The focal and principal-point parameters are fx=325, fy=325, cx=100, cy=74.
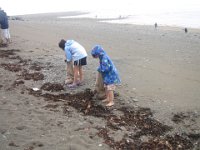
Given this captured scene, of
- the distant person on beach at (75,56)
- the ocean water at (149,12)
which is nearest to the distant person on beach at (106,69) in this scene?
the distant person on beach at (75,56)

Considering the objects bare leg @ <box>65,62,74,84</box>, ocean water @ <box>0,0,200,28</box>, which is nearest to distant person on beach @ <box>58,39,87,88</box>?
bare leg @ <box>65,62,74,84</box>

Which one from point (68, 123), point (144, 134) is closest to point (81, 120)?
point (68, 123)

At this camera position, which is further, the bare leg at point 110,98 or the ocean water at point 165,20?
the ocean water at point 165,20

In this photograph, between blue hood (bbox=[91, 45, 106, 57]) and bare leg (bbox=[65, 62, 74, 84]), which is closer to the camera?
blue hood (bbox=[91, 45, 106, 57])

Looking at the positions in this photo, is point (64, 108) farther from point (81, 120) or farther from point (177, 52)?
point (177, 52)

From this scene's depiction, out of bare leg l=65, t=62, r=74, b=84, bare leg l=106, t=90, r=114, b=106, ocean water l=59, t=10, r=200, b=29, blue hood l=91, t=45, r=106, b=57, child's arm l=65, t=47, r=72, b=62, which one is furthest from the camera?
ocean water l=59, t=10, r=200, b=29

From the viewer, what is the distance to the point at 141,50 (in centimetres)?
1786

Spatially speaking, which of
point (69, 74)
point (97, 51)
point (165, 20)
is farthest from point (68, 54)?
point (165, 20)

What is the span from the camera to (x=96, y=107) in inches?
348

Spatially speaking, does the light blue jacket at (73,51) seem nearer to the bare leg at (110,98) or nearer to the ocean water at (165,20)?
the bare leg at (110,98)

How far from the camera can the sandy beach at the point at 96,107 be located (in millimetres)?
7020

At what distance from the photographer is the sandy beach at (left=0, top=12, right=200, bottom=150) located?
7020mm

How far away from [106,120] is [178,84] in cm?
420

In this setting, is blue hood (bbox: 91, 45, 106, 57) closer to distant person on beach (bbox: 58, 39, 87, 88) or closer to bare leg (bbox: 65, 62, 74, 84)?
distant person on beach (bbox: 58, 39, 87, 88)
